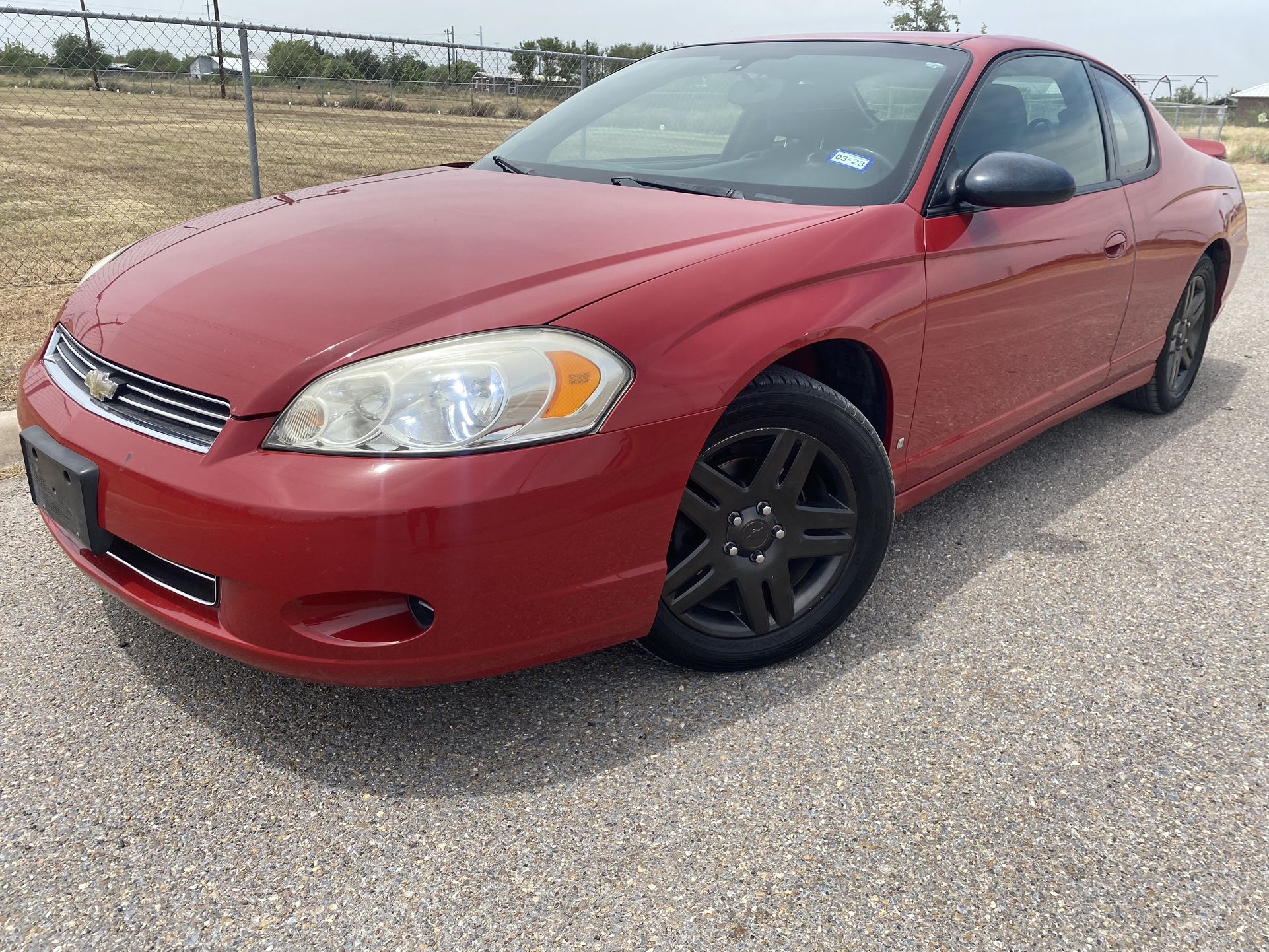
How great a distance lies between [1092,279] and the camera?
327 centimetres

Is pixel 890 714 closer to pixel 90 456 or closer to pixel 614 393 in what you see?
pixel 614 393

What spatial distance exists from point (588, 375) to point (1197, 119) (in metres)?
22.9

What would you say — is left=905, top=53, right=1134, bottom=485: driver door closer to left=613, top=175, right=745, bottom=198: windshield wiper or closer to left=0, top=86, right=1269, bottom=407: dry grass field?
left=613, top=175, right=745, bottom=198: windshield wiper

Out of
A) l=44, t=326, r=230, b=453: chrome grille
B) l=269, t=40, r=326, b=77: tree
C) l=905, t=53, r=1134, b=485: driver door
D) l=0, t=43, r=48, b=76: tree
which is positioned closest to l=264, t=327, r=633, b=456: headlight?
l=44, t=326, r=230, b=453: chrome grille

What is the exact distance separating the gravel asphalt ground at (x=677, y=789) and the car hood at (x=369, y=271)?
0.75 meters

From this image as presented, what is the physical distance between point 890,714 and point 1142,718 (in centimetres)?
56

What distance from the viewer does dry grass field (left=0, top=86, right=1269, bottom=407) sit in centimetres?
677

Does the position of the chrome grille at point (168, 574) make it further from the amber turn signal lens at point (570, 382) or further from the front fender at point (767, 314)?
the front fender at point (767, 314)

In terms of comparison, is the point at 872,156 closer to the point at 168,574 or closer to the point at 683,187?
the point at 683,187

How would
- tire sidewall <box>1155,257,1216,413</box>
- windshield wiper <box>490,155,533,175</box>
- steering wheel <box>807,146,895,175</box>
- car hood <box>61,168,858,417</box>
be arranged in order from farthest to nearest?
tire sidewall <box>1155,257,1216,413</box>, windshield wiper <box>490,155,533,175</box>, steering wheel <box>807,146,895,175</box>, car hood <box>61,168,858,417</box>

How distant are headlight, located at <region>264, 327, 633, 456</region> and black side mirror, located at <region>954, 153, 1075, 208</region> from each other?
1285 mm

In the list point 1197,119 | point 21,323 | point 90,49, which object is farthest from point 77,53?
point 1197,119

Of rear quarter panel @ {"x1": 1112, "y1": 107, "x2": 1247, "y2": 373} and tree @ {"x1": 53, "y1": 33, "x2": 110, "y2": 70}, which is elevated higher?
tree @ {"x1": 53, "y1": 33, "x2": 110, "y2": 70}

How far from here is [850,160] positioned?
2691 millimetres
